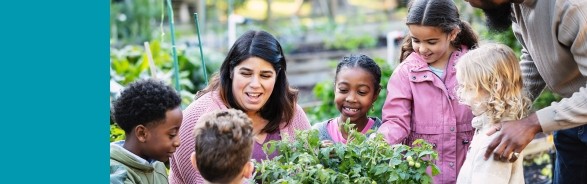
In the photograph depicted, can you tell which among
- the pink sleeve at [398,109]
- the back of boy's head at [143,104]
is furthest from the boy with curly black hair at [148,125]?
the pink sleeve at [398,109]

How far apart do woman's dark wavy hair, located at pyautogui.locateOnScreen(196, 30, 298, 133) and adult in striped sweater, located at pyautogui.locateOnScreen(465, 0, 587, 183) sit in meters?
0.84

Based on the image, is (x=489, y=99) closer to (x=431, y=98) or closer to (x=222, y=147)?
(x=431, y=98)

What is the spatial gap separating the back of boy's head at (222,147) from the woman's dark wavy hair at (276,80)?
96 cm

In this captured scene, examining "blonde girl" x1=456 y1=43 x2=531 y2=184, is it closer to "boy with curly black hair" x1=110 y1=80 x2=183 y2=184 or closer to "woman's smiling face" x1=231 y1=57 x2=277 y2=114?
"woman's smiling face" x1=231 y1=57 x2=277 y2=114

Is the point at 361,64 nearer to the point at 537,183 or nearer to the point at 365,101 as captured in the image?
the point at 365,101

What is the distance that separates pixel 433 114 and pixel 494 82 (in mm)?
629

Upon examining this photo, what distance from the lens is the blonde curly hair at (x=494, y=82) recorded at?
4.17m

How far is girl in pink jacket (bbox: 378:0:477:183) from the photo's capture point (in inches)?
187

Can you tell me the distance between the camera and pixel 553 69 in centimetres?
463

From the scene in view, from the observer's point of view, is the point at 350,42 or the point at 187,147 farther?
the point at 350,42

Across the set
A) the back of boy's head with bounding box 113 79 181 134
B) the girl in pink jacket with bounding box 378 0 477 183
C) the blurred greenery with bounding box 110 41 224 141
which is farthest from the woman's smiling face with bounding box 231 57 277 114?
the blurred greenery with bounding box 110 41 224 141

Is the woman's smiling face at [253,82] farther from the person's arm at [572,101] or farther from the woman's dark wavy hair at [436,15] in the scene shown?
the person's arm at [572,101]

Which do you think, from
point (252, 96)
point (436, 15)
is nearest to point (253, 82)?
point (252, 96)

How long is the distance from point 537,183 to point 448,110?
258 cm
